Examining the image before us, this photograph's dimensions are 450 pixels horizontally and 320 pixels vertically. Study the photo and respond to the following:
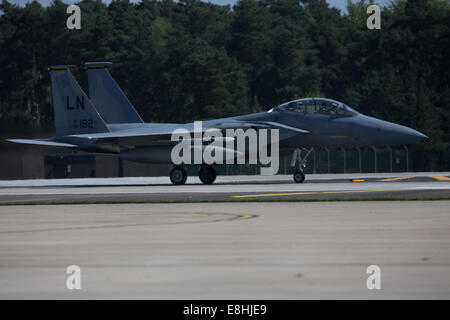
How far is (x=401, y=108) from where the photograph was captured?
65.6m

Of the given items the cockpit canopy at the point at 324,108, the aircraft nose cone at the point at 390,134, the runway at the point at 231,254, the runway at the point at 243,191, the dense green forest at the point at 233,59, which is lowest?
the runway at the point at 243,191

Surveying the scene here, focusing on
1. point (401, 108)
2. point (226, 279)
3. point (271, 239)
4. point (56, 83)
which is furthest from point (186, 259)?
point (401, 108)

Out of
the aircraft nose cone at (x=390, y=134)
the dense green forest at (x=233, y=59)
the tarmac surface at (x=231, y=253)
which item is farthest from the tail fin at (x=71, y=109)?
the dense green forest at (x=233, y=59)

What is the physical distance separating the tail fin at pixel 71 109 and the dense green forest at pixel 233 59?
3884 cm

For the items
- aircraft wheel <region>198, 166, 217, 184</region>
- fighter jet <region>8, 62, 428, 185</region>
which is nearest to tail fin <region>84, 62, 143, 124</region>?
fighter jet <region>8, 62, 428, 185</region>

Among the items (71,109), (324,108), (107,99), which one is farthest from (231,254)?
(107,99)

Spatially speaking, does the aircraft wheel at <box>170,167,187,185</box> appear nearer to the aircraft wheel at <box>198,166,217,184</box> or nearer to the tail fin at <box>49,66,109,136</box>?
the aircraft wheel at <box>198,166,217,184</box>

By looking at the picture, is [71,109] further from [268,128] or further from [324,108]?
[324,108]

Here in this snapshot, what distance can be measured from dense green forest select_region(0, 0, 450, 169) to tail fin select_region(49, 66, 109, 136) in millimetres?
38835

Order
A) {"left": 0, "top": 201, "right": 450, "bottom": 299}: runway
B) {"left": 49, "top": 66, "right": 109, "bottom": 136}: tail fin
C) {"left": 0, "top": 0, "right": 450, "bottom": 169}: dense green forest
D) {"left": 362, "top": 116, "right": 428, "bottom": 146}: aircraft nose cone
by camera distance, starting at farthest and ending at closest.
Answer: {"left": 0, "top": 0, "right": 450, "bottom": 169}: dense green forest
{"left": 49, "top": 66, "right": 109, "bottom": 136}: tail fin
{"left": 362, "top": 116, "right": 428, "bottom": 146}: aircraft nose cone
{"left": 0, "top": 201, "right": 450, "bottom": 299}: runway

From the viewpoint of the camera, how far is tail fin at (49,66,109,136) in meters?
34.7

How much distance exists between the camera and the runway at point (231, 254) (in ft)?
22.6

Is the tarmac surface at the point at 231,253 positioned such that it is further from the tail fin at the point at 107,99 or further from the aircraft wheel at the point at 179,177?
the tail fin at the point at 107,99

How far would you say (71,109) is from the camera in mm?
35062
